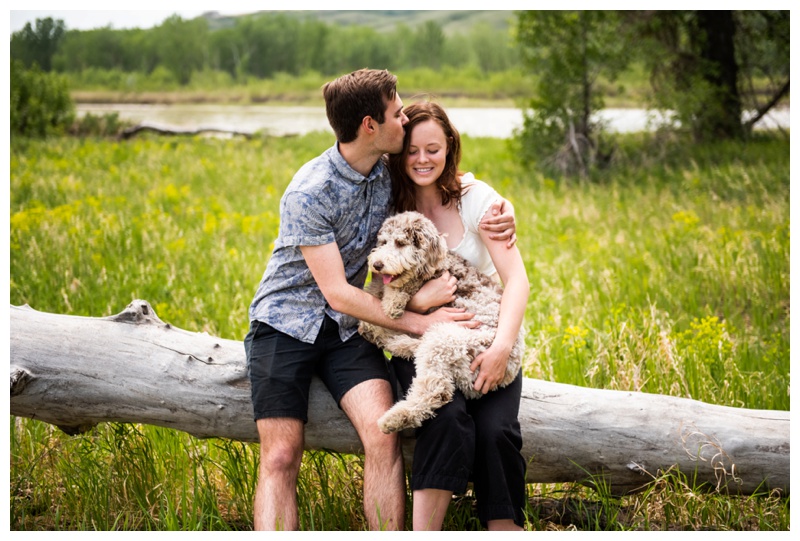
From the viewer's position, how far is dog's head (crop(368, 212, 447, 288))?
331cm

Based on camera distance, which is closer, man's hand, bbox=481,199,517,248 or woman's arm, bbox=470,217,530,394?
woman's arm, bbox=470,217,530,394

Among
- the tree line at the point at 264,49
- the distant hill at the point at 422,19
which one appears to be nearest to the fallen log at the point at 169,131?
the tree line at the point at 264,49

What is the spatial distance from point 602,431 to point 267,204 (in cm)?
757

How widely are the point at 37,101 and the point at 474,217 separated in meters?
15.5

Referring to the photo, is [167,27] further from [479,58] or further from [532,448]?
[532,448]

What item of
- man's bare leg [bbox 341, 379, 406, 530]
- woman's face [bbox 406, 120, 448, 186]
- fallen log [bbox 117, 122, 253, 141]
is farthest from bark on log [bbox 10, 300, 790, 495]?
fallen log [bbox 117, 122, 253, 141]

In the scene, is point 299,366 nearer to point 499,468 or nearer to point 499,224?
point 499,468

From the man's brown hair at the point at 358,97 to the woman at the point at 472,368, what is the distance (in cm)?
23

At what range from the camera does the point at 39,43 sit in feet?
43.9

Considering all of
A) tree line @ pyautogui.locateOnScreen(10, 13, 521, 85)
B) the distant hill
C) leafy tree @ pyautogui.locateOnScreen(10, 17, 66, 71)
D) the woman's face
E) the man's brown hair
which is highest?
the distant hill

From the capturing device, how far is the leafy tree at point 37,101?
15406 mm

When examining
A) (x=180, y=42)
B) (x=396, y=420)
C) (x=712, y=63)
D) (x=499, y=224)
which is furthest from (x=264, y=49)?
(x=396, y=420)

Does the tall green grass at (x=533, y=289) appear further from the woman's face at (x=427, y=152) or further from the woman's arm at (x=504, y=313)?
the woman's face at (x=427, y=152)

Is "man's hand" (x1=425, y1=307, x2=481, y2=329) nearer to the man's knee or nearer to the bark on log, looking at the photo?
the bark on log
